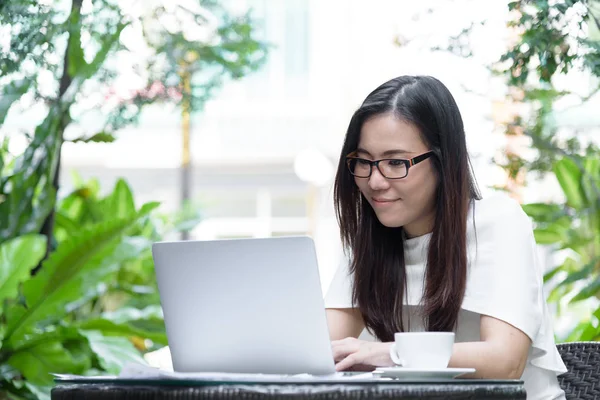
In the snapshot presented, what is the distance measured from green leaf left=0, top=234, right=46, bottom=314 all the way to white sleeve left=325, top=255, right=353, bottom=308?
78.2 inches

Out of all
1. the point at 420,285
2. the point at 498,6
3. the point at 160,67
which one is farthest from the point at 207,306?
the point at 160,67

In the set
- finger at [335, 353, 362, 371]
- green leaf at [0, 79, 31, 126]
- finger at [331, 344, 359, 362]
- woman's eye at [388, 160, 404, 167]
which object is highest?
green leaf at [0, 79, 31, 126]

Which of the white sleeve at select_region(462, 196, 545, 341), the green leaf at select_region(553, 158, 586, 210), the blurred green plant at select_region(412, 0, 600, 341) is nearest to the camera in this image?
the white sleeve at select_region(462, 196, 545, 341)

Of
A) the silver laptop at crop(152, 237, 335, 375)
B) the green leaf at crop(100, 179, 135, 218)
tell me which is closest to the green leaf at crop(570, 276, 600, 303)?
the green leaf at crop(100, 179, 135, 218)

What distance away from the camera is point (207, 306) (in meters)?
1.35

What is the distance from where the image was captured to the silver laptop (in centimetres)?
129

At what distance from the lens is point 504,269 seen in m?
1.71

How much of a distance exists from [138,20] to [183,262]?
113 inches

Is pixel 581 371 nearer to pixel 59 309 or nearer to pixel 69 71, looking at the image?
pixel 59 309

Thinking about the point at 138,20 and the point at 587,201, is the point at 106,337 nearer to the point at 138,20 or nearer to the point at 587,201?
the point at 138,20

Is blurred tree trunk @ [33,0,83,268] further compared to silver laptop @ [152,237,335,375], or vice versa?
blurred tree trunk @ [33,0,83,268]

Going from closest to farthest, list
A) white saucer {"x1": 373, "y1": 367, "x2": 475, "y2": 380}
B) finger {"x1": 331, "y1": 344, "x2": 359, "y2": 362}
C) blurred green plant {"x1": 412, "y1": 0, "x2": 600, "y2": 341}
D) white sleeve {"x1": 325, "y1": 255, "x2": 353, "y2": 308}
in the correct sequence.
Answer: white saucer {"x1": 373, "y1": 367, "x2": 475, "y2": 380} < finger {"x1": 331, "y1": 344, "x2": 359, "y2": 362} < white sleeve {"x1": 325, "y1": 255, "x2": 353, "y2": 308} < blurred green plant {"x1": 412, "y1": 0, "x2": 600, "y2": 341}

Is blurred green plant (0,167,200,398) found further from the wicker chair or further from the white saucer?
the white saucer

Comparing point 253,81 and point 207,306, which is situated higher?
point 253,81
